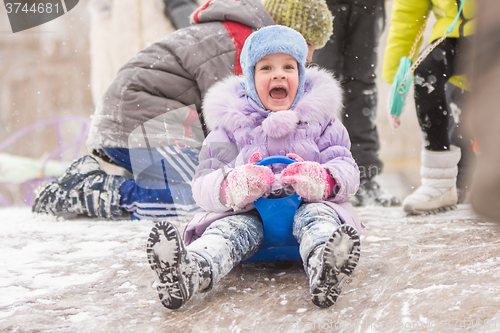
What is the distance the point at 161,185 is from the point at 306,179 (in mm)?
847

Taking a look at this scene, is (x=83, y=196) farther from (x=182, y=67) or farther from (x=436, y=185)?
(x=436, y=185)

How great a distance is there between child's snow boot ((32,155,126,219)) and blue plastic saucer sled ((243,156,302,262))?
843mm

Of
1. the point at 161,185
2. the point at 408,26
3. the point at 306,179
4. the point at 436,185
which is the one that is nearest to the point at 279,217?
the point at 306,179

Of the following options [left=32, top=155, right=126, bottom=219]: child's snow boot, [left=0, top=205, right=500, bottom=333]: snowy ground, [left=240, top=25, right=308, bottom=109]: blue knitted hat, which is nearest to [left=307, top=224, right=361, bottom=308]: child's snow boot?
[left=0, top=205, right=500, bottom=333]: snowy ground

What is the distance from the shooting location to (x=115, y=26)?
2666 mm

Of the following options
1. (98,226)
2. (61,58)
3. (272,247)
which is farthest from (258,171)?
(61,58)

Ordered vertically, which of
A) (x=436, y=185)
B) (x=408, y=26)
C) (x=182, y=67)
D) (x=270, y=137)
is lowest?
(x=436, y=185)

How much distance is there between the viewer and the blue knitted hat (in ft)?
3.33

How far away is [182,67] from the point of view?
58.6 inches

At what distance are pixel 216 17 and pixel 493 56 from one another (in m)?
1.25

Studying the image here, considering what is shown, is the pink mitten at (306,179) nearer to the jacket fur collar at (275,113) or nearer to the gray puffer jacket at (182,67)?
the jacket fur collar at (275,113)

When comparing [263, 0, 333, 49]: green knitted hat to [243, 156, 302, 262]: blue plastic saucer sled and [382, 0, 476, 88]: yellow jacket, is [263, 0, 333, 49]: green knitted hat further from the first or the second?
[243, 156, 302, 262]: blue plastic saucer sled

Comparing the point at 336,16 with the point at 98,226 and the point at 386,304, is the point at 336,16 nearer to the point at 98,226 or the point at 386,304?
the point at 98,226

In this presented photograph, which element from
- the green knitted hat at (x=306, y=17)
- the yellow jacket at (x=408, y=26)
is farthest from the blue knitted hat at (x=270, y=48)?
the yellow jacket at (x=408, y=26)
